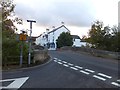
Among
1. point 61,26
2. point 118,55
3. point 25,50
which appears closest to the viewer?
point 25,50

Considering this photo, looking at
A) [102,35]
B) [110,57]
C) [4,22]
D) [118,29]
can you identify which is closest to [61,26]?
[102,35]

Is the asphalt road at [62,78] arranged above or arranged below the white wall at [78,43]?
below

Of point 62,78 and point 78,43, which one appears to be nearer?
point 62,78

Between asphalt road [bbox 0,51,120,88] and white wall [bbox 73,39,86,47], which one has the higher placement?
white wall [bbox 73,39,86,47]

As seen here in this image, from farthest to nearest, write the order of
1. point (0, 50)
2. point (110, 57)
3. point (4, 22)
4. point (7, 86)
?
point (110, 57)
point (4, 22)
point (0, 50)
point (7, 86)

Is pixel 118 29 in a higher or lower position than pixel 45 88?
higher

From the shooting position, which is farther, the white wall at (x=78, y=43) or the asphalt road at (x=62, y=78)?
the white wall at (x=78, y=43)

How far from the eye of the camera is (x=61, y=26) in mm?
100438

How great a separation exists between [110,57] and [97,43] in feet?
55.2

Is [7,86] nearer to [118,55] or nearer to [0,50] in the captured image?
[0,50]

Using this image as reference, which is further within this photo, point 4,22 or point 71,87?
point 4,22

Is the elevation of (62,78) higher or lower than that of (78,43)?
lower

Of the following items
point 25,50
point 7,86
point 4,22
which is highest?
point 4,22

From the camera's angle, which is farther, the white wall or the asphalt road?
the white wall
